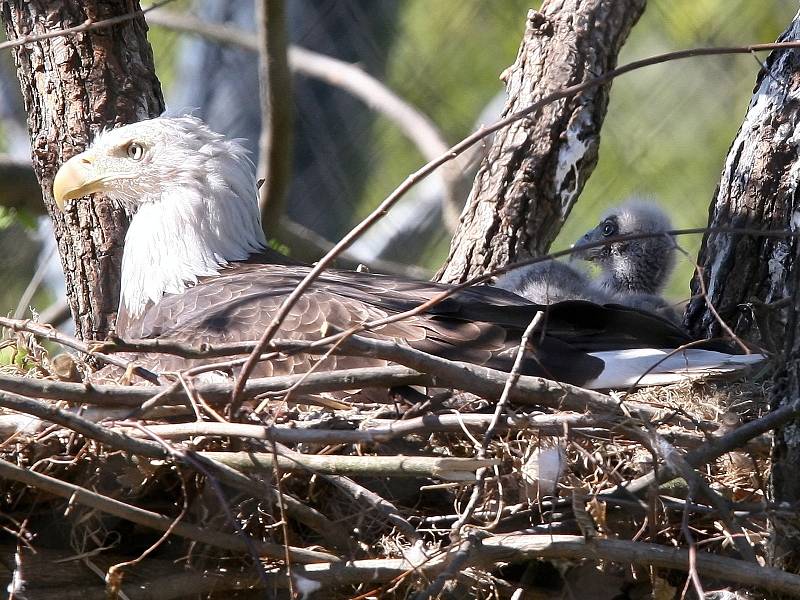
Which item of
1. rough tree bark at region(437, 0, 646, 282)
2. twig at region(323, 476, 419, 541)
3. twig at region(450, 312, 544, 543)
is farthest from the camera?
rough tree bark at region(437, 0, 646, 282)

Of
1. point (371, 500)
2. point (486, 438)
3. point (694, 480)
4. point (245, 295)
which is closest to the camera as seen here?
point (694, 480)

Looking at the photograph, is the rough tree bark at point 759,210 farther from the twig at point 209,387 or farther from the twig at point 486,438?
the twig at point 209,387

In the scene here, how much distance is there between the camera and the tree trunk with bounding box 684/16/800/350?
4.08 meters

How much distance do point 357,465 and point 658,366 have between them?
1.20 metres

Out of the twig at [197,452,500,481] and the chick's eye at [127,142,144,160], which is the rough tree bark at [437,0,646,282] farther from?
the twig at [197,452,500,481]

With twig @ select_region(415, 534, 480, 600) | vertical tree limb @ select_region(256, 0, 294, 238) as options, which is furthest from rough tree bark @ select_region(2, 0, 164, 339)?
twig @ select_region(415, 534, 480, 600)

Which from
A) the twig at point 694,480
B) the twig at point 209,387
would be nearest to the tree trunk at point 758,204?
the twig at point 694,480

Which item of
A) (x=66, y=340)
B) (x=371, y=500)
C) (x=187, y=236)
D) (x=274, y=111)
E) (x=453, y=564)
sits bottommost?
(x=453, y=564)

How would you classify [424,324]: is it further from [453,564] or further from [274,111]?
[274,111]

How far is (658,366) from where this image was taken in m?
3.46

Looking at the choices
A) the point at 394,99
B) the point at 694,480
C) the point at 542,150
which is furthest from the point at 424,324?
the point at 394,99

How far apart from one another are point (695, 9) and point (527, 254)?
5.75 m

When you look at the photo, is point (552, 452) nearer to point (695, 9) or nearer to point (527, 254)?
point (527, 254)

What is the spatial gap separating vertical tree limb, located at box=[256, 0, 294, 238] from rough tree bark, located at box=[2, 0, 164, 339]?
738mm
